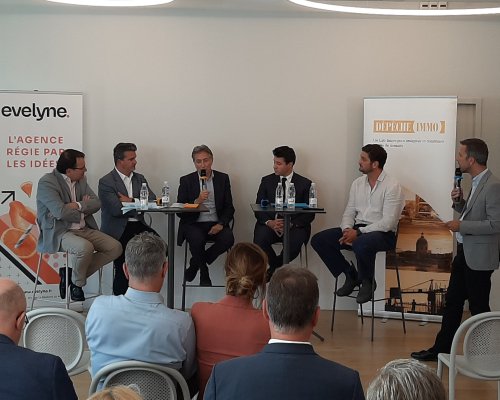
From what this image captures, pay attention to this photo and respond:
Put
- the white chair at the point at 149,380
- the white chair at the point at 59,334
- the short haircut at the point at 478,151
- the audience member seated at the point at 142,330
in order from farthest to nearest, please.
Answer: the short haircut at the point at 478,151
the white chair at the point at 59,334
the audience member seated at the point at 142,330
the white chair at the point at 149,380

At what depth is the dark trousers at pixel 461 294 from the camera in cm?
507

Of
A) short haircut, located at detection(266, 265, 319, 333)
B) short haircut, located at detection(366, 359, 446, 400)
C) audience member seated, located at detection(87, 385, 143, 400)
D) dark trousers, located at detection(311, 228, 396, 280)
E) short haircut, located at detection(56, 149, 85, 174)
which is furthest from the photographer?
short haircut, located at detection(56, 149, 85, 174)

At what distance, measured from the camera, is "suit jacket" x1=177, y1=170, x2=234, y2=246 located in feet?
23.2

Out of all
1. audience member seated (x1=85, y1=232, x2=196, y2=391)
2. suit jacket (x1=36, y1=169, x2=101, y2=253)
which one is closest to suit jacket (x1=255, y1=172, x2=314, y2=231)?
suit jacket (x1=36, y1=169, x2=101, y2=253)

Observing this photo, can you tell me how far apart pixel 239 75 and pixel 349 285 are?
240 cm

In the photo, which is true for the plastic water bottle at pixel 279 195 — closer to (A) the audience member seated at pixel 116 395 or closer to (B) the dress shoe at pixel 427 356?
(B) the dress shoe at pixel 427 356

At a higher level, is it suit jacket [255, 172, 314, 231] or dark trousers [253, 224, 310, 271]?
suit jacket [255, 172, 314, 231]

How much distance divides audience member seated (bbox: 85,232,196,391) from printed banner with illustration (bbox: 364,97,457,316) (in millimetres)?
4290

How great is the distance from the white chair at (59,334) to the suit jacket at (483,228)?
2867mm

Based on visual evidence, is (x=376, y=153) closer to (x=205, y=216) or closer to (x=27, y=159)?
(x=205, y=216)

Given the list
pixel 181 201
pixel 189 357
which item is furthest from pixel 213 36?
pixel 189 357

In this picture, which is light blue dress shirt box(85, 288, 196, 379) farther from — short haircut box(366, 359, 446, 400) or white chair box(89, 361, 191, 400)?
short haircut box(366, 359, 446, 400)

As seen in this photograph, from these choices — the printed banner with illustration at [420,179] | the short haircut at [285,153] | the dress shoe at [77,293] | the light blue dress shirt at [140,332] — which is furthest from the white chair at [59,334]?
the printed banner with illustration at [420,179]

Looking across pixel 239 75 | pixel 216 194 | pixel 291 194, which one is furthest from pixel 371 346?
pixel 239 75
